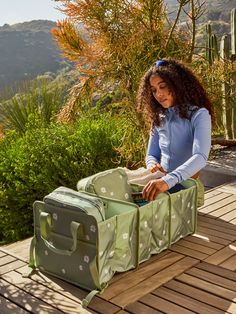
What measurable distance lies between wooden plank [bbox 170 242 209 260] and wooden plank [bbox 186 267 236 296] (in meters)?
0.17

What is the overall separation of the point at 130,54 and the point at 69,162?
4.75ft

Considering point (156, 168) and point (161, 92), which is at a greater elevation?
point (161, 92)

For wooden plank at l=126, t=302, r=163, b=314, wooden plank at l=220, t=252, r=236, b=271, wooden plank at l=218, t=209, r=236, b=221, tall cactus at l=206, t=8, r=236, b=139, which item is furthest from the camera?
tall cactus at l=206, t=8, r=236, b=139

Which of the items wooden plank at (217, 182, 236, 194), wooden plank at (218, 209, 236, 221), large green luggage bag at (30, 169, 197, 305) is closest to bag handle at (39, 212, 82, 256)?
large green luggage bag at (30, 169, 197, 305)

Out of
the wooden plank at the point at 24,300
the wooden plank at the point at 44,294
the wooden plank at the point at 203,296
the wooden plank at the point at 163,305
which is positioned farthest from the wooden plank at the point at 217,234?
the wooden plank at the point at 24,300

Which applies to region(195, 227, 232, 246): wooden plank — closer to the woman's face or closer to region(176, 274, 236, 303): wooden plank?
region(176, 274, 236, 303): wooden plank

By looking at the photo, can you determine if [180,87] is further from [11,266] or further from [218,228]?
[11,266]

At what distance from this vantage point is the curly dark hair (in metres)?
3.16

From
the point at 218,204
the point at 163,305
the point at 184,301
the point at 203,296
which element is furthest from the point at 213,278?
the point at 218,204

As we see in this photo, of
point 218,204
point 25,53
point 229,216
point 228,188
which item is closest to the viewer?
point 229,216

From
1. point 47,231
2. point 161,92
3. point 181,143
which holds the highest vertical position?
point 161,92

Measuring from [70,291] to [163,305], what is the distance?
529mm

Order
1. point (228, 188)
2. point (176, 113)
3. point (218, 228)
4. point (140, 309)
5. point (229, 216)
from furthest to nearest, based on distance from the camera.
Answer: point (228, 188), point (229, 216), point (218, 228), point (176, 113), point (140, 309)

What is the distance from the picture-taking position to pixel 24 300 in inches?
98.3
